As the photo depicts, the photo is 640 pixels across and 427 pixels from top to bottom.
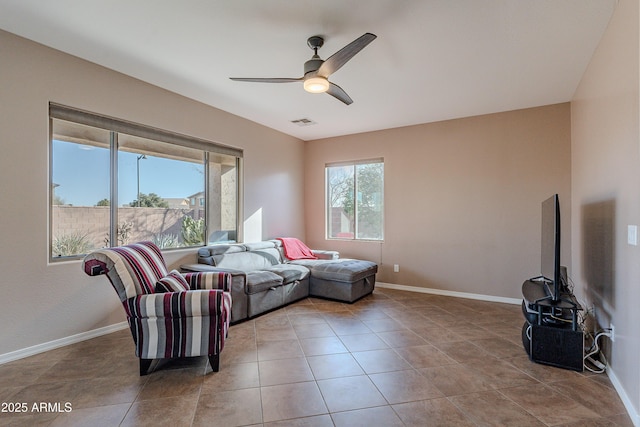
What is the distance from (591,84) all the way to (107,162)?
479 centimetres

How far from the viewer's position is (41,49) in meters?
2.66

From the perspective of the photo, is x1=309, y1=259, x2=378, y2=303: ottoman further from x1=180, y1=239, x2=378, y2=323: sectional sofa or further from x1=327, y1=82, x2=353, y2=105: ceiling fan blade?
x1=327, y1=82, x2=353, y2=105: ceiling fan blade

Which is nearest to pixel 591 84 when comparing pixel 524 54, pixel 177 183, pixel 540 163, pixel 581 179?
pixel 524 54

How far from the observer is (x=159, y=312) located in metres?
2.23

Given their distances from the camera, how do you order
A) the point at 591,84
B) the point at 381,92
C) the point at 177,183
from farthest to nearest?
the point at 177,183 → the point at 381,92 → the point at 591,84

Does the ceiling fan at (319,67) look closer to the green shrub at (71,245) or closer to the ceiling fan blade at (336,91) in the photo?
the ceiling fan blade at (336,91)

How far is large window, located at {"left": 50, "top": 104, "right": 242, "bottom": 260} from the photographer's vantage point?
2916 millimetres

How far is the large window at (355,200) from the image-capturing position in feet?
17.5

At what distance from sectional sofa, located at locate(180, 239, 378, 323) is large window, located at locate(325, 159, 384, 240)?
3.27 feet

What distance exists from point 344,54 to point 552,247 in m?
2.31

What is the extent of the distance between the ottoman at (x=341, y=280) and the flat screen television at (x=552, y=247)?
2.11 metres

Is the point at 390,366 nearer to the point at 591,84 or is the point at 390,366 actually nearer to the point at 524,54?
the point at 524,54

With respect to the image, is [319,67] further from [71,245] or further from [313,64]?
[71,245]

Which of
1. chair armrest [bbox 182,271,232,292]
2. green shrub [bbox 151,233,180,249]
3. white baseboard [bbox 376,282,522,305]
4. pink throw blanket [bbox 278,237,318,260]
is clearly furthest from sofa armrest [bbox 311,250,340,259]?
chair armrest [bbox 182,271,232,292]
